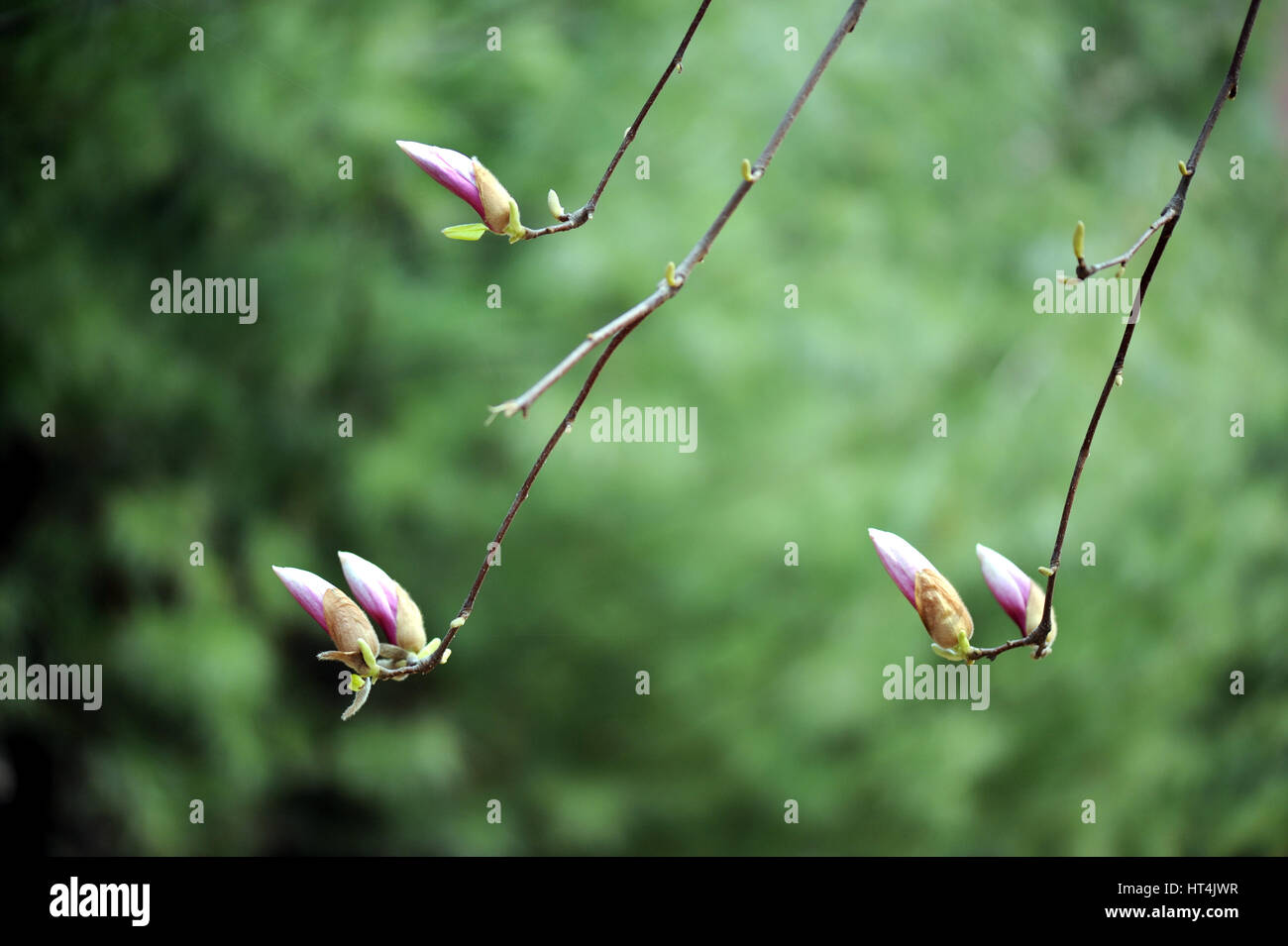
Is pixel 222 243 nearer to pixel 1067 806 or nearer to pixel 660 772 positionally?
Result: pixel 660 772

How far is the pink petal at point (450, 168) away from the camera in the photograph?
418 millimetres

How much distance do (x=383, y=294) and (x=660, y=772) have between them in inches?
33.5

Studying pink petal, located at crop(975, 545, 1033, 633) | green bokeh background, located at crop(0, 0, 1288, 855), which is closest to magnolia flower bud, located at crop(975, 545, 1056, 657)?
pink petal, located at crop(975, 545, 1033, 633)

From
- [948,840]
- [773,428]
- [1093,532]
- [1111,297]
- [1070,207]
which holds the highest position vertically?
[1070,207]

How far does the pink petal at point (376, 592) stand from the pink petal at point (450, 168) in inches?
5.7

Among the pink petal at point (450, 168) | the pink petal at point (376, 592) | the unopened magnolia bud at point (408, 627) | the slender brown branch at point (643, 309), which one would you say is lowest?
the unopened magnolia bud at point (408, 627)

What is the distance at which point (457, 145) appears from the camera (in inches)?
61.9

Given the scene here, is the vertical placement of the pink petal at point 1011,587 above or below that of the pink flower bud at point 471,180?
below

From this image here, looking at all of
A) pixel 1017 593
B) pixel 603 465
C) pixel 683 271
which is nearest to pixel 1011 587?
pixel 1017 593

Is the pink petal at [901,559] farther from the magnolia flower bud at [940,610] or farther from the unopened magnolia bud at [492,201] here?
the unopened magnolia bud at [492,201]

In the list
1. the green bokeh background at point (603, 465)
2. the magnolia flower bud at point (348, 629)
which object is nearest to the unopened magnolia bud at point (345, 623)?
the magnolia flower bud at point (348, 629)

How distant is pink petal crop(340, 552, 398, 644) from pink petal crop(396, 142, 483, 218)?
15cm

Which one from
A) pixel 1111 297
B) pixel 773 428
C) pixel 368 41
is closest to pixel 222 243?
pixel 368 41

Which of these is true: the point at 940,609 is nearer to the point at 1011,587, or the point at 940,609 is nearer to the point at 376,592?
the point at 1011,587
